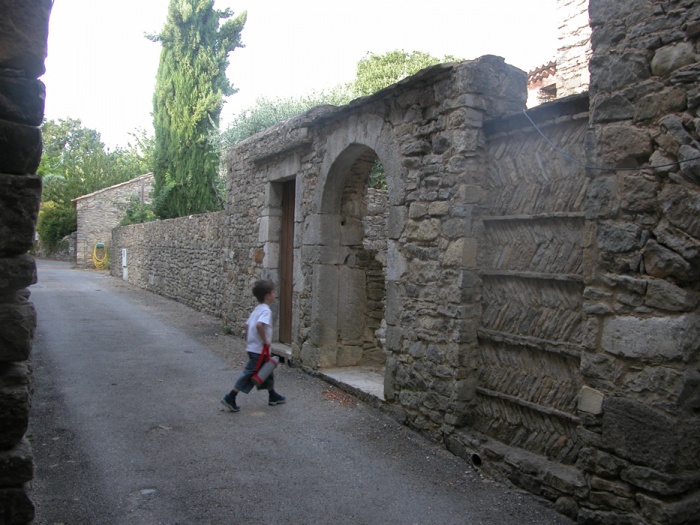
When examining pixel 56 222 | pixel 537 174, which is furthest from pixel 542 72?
pixel 56 222

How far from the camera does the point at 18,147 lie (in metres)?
2.16

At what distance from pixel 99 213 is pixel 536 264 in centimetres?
3103

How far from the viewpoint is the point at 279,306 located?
866 cm

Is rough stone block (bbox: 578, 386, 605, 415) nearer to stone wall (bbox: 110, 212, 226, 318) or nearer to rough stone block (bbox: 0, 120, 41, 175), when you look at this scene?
rough stone block (bbox: 0, 120, 41, 175)

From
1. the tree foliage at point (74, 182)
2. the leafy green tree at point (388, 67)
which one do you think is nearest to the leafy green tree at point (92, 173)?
the tree foliage at point (74, 182)

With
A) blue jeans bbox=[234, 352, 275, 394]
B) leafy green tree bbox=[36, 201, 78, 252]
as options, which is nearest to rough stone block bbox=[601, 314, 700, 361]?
blue jeans bbox=[234, 352, 275, 394]

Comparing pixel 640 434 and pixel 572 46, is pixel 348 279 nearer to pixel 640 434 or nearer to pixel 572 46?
pixel 640 434

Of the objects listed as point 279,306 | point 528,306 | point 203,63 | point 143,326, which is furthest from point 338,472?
point 203,63

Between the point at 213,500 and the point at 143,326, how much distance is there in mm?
7914

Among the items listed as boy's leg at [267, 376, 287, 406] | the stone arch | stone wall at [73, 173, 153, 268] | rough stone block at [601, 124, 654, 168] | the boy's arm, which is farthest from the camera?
stone wall at [73, 173, 153, 268]

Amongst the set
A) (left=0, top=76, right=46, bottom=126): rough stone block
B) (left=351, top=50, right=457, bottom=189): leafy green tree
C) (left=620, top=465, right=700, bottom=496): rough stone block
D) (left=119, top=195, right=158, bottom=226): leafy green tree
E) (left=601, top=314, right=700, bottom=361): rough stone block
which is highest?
(left=351, top=50, right=457, bottom=189): leafy green tree

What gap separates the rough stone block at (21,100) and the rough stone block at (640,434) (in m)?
3.15

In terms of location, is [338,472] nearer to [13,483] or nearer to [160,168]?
[13,483]

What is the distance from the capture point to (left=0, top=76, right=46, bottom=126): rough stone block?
84.3 inches
